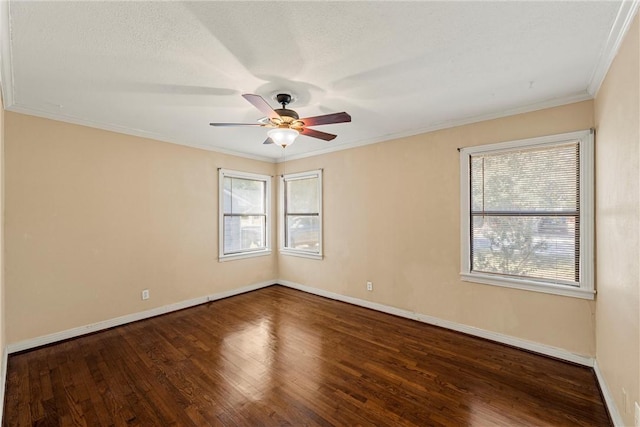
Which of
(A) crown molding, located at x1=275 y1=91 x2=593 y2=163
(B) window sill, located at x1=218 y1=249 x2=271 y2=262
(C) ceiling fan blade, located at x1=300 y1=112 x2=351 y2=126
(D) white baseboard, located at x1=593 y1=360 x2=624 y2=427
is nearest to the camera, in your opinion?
(D) white baseboard, located at x1=593 y1=360 x2=624 y2=427

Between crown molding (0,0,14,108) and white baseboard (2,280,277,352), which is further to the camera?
white baseboard (2,280,277,352)

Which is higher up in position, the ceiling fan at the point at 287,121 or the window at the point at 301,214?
the ceiling fan at the point at 287,121

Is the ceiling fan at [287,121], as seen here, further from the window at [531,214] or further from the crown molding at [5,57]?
the window at [531,214]

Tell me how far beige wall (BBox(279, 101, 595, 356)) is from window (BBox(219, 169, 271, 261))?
1014 mm

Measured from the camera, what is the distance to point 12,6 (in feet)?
4.78

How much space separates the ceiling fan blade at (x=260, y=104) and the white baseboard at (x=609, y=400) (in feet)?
10.4

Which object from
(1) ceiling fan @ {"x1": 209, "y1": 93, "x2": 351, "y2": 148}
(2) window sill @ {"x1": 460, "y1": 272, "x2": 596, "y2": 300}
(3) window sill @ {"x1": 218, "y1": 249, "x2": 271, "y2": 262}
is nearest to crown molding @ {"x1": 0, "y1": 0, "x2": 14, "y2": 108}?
(1) ceiling fan @ {"x1": 209, "y1": 93, "x2": 351, "y2": 148}

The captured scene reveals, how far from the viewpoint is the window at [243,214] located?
468 cm

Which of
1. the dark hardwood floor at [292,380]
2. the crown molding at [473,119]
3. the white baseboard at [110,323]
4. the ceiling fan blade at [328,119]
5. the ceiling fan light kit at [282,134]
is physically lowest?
the dark hardwood floor at [292,380]

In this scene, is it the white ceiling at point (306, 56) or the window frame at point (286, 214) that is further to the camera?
the window frame at point (286, 214)

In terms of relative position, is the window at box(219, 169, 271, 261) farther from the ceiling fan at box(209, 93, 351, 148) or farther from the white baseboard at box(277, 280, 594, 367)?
the ceiling fan at box(209, 93, 351, 148)

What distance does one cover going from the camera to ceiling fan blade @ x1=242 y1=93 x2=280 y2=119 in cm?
194

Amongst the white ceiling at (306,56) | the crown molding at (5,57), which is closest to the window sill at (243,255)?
the white ceiling at (306,56)

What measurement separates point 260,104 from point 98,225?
2.72 m
